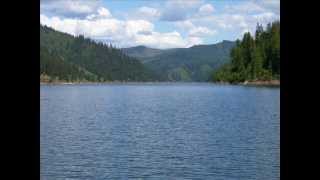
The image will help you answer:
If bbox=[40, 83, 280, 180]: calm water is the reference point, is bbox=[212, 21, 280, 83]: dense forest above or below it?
above

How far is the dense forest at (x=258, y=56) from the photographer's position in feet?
449

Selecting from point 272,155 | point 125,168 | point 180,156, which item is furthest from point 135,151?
point 272,155

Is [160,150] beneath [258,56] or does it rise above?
beneath

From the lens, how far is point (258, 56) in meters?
140

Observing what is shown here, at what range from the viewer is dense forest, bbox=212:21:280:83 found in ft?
449

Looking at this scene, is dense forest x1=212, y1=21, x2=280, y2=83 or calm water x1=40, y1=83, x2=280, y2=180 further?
dense forest x1=212, y1=21, x2=280, y2=83

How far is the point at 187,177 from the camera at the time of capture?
2241cm

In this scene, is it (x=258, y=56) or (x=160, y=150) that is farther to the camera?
(x=258, y=56)
